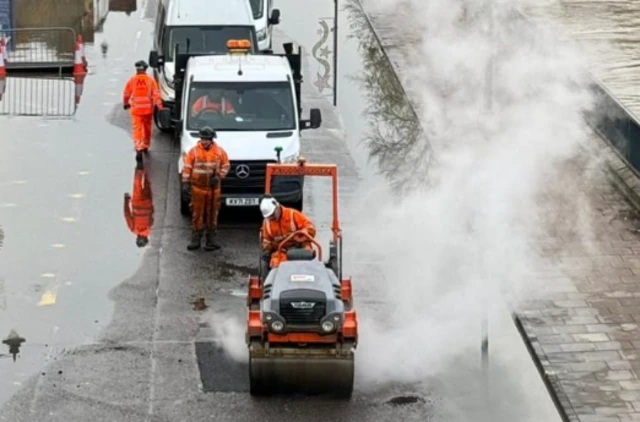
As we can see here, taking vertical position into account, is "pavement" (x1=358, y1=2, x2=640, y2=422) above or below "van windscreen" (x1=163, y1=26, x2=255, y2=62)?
below

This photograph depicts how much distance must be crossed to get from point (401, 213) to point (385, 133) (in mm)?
4467

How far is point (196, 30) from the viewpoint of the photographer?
24312 millimetres

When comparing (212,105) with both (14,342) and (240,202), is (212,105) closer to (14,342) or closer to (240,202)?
(240,202)

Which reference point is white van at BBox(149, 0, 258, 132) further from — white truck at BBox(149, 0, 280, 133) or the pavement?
the pavement

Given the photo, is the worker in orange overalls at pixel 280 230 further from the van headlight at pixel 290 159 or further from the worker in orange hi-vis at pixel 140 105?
the worker in orange hi-vis at pixel 140 105

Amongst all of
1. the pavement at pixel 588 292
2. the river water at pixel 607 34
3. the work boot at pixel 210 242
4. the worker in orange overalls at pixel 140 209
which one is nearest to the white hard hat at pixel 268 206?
the pavement at pixel 588 292

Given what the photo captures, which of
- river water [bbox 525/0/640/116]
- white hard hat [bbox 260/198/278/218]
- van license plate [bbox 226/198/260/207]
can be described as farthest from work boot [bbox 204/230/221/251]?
river water [bbox 525/0/640/116]

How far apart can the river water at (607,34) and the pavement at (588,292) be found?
3999 mm

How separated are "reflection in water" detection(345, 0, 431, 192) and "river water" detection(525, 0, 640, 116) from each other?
3.81 meters

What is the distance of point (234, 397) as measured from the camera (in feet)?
42.0

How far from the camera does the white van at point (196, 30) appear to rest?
23781mm

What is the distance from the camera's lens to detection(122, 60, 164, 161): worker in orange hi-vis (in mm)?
20750

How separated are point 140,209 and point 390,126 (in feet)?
20.6

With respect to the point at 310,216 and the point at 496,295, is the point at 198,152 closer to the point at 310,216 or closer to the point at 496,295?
the point at 310,216
